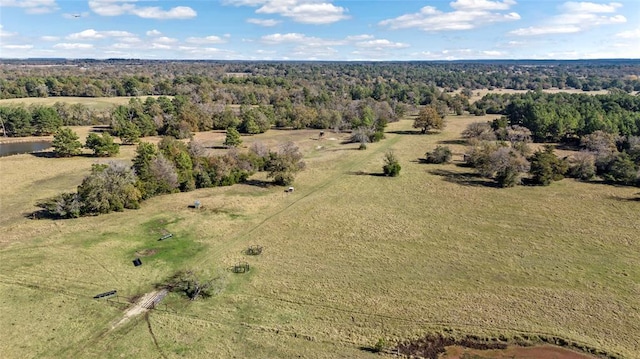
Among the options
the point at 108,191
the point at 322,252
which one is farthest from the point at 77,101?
the point at 322,252

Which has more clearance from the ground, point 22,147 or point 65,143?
point 65,143

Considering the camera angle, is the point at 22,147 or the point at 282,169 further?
the point at 22,147

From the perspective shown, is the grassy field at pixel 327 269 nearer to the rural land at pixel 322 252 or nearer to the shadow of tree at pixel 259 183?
the rural land at pixel 322 252

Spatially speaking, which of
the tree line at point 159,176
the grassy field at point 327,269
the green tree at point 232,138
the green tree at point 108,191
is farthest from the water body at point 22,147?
the green tree at point 108,191

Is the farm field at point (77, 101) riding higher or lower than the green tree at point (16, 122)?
higher

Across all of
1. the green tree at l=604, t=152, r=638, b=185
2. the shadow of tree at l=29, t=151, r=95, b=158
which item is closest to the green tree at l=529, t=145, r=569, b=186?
the green tree at l=604, t=152, r=638, b=185

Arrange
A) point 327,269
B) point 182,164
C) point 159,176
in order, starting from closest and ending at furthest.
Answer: point 327,269 < point 159,176 < point 182,164

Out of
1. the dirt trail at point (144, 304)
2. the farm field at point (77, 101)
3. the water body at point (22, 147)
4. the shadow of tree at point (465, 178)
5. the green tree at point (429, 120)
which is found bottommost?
the dirt trail at point (144, 304)

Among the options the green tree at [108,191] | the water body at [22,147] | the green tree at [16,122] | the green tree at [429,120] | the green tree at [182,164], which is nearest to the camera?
the green tree at [108,191]

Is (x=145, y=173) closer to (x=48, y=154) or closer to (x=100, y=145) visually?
(x=100, y=145)
